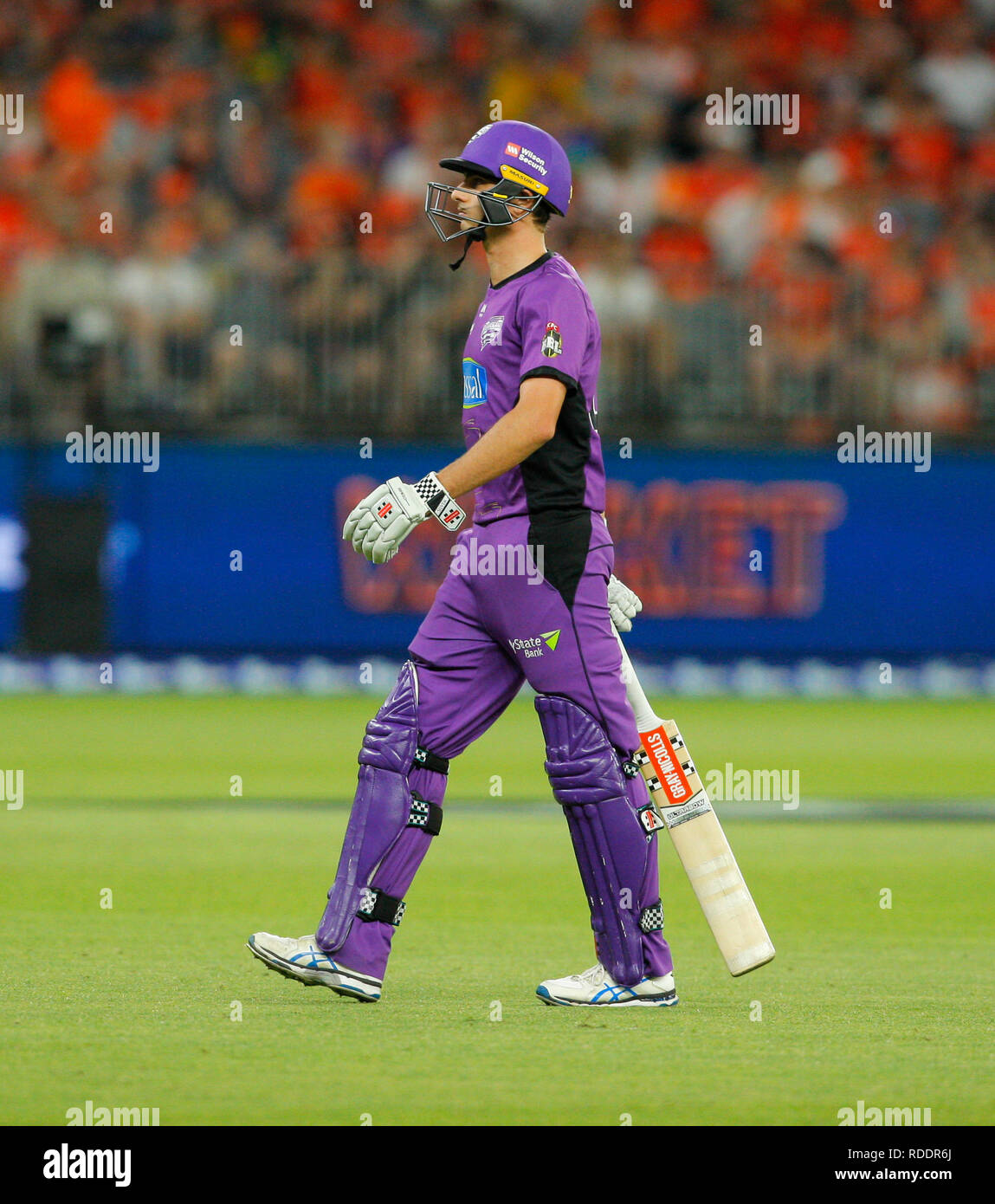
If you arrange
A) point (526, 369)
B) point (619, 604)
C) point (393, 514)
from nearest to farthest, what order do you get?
1. point (393, 514)
2. point (526, 369)
3. point (619, 604)

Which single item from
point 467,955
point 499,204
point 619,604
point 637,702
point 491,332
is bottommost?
point 467,955

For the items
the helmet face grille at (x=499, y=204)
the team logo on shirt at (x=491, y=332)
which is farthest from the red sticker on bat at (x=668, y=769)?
the helmet face grille at (x=499, y=204)

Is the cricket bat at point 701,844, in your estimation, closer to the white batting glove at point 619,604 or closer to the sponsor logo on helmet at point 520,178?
the white batting glove at point 619,604

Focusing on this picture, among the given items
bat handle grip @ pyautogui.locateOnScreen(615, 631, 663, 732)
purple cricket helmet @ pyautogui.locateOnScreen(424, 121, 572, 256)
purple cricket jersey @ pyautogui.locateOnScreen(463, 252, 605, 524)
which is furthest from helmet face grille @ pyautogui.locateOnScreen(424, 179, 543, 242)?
bat handle grip @ pyautogui.locateOnScreen(615, 631, 663, 732)

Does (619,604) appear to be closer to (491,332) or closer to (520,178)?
(491,332)

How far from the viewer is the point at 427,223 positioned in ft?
56.1

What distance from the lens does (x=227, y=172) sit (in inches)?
720

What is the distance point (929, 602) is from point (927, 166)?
4.66 m

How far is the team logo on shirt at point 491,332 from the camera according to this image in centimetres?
617

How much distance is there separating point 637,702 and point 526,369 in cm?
105

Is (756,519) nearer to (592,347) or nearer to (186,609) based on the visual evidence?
(186,609)

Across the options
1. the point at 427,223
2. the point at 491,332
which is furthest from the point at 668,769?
the point at 427,223

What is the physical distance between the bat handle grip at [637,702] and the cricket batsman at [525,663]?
0.07 meters
